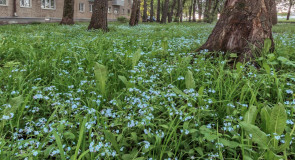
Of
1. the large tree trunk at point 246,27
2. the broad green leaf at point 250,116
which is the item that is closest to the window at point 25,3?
the large tree trunk at point 246,27

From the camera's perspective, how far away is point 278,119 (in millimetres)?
1654

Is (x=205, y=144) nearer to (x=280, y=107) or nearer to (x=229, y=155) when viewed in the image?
(x=229, y=155)

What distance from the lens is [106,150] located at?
1.42m

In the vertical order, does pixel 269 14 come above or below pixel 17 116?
above

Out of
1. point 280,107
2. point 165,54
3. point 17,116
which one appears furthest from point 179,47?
point 17,116

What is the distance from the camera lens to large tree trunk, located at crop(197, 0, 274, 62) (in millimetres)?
3719

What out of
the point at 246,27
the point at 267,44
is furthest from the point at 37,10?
the point at 267,44

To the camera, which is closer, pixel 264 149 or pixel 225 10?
pixel 264 149

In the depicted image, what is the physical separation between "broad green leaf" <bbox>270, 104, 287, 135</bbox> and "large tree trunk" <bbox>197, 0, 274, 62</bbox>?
2.10m

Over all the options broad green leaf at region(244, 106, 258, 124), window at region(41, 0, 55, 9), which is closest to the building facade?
window at region(41, 0, 55, 9)

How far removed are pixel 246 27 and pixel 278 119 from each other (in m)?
2.56

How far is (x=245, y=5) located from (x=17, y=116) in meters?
3.88

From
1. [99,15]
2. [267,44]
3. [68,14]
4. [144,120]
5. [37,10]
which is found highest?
[37,10]

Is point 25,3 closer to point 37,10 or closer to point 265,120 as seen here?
point 37,10
